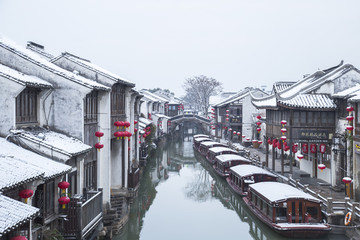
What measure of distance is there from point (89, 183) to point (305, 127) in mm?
15752

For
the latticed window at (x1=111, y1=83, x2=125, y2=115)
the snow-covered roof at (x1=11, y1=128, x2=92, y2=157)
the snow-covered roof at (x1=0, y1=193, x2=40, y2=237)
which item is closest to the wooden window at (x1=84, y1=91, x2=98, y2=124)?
the snow-covered roof at (x1=11, y1=128, x2=92, y2=157)

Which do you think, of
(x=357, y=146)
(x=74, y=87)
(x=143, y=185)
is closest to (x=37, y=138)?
(x=74, y=87)

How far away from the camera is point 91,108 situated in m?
18.8

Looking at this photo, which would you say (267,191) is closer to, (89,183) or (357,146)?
(357,146)

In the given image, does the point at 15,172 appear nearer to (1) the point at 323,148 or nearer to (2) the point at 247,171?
(2) the point at 247,171

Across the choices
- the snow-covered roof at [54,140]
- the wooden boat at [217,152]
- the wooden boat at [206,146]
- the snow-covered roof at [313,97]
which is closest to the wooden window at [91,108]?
the snow-covered roof at [54,140]

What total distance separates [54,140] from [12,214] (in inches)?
250

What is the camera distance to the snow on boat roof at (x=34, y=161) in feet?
37.1

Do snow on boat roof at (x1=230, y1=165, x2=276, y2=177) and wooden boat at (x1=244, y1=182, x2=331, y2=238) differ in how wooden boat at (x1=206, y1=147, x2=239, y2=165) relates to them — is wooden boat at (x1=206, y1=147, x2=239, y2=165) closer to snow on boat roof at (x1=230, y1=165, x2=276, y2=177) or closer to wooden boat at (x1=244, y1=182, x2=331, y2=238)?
snow on boat roof at (x1=230, y1=165, x2=276, y2=177)

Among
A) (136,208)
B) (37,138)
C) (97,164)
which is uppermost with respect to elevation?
(37,138)

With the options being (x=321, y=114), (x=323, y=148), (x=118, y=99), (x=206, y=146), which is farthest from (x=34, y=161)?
(x=206, y=146)

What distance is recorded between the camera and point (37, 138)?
13.4 m

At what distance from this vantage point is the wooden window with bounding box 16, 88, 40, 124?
14.0 metres

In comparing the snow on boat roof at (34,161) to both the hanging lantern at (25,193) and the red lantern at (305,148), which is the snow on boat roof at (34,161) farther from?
the red lantern at (305,148)
